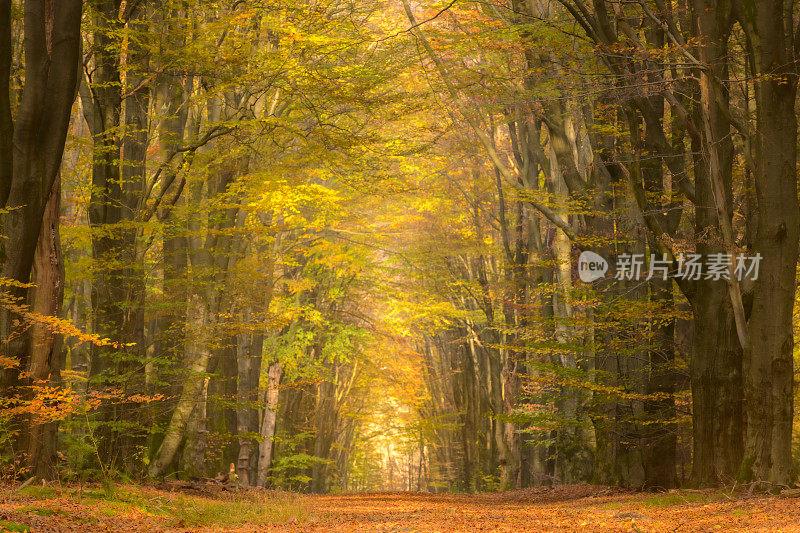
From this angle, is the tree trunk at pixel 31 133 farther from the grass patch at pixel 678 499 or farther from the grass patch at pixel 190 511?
the grass patch at pixel 678 499

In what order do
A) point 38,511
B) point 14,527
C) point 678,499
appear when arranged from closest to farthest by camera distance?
point 14,527 < point 38,511 < point 678,499

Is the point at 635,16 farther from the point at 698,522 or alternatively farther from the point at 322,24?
the point at 698,522

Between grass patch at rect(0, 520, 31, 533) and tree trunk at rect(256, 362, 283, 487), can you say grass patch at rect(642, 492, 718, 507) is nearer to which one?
grass patch at rect(0, 520, 31, 533)

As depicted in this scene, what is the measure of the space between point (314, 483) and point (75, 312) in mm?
12653

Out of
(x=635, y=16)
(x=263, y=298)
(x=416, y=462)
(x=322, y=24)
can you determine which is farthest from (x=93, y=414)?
→ (x=416, y=462)

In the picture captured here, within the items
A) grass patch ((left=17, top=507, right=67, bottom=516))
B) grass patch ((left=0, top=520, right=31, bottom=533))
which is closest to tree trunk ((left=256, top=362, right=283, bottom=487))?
grass patch ((left=17, top=507, right=67, bottom=516))

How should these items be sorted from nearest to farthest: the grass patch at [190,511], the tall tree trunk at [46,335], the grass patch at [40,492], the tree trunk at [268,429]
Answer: the grass patch at [40,492], the grass patch at [190,511], the tall tree trunk at [46,335], the tree trunk at [268,429]

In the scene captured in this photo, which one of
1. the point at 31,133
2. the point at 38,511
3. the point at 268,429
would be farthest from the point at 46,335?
the point at 268,429

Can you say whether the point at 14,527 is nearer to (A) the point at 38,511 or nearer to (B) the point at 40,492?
(A) the point at 38,511

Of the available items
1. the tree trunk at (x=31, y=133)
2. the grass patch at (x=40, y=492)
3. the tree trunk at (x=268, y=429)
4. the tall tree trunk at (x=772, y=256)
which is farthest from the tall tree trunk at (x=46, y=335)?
the tree trunk at (x=268, y=429)

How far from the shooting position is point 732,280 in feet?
32.5

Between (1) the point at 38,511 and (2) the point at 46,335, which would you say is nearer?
(1) the point at 38,511

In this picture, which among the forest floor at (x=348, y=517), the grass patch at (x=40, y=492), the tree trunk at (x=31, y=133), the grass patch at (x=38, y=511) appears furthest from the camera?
the tree trunk at (x=31, y=133)

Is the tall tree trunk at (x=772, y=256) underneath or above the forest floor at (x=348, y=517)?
above
